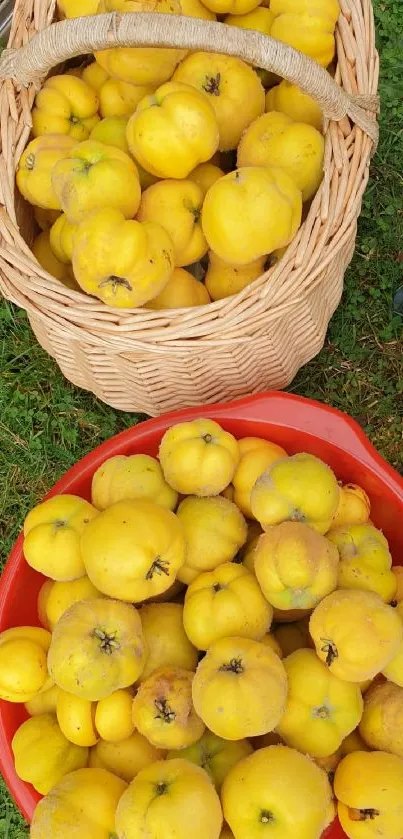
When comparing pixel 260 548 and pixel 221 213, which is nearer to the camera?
pixel 260 548

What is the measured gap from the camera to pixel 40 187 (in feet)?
5.34

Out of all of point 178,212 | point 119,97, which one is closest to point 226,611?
point 178,212

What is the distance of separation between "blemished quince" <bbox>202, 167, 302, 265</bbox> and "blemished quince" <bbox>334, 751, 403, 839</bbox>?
89cm

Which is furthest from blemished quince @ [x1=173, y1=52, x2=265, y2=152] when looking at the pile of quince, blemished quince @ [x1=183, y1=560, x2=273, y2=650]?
blemished quince @ [x1=183, y1=560, x2=273, y2=650]

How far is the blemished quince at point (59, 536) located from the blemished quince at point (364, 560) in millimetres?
448

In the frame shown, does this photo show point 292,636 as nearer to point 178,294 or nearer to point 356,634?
point 356,634

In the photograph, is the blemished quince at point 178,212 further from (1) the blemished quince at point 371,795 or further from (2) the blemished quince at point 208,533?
(1) the blemished quince at point 371,795

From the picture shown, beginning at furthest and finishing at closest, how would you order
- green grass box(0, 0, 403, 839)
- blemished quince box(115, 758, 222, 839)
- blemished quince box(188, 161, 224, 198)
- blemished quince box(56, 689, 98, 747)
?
1. green grass box(0, 0, 403, 839)
2. blemished quince box(188, 161, 224, 198)
3. blemished quince box(56, 689, 98, 747)
4. blemished quince box(115, 758, 222, 839)

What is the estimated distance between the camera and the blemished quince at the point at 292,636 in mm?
1422

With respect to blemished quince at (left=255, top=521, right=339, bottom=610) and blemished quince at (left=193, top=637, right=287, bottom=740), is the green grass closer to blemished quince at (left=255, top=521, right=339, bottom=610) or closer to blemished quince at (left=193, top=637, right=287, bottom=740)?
blemished quince at (left=255, top=521, right=339, bottom=610)

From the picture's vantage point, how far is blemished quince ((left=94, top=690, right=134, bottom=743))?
1.29 metres

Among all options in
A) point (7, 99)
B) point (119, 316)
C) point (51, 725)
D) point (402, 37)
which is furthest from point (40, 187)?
point (402, 37)

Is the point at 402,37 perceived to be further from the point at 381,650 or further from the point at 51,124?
the point at 381,650

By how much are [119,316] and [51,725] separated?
2.43 feet
